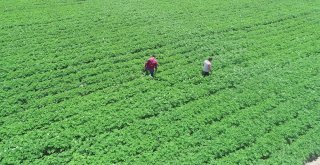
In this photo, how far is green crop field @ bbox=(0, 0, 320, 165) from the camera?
13.5m

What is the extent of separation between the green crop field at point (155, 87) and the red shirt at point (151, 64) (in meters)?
0.66

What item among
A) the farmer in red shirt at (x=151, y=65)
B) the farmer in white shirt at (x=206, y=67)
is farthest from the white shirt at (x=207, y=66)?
the farmer in red shirt at (x=151, y=65)

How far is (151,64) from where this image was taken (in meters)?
18.1

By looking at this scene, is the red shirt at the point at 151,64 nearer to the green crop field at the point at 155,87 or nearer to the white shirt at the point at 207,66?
the green crop field at the point at 155,87

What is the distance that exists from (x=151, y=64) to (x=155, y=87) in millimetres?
1446

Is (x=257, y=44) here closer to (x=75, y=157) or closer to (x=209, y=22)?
(x=209, y=22)

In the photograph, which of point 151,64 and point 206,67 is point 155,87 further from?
point 206,67

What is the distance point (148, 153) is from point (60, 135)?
386 cm

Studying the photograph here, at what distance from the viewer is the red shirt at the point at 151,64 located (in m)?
18.0

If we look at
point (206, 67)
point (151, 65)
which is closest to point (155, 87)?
point (151, 65)

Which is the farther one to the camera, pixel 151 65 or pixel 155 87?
pixel 151 65

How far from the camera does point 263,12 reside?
28.6m

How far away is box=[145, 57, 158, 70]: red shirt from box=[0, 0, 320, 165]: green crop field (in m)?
0.66

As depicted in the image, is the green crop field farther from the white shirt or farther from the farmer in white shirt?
the white shirt
